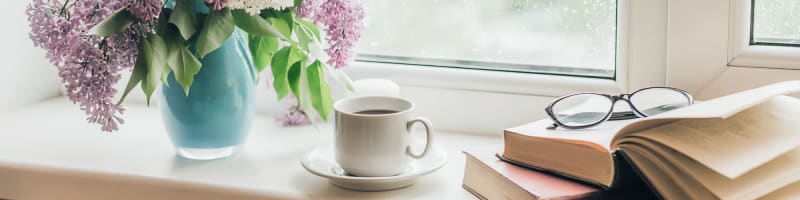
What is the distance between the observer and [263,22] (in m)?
0.92

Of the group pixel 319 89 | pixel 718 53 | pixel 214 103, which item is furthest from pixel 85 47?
pixel 718 53

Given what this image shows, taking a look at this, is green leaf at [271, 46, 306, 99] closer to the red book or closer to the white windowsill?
the white windowsill

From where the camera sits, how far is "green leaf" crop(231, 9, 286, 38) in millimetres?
915

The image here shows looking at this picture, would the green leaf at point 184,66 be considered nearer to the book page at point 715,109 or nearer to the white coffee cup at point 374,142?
the white coffee cup at point 374,142

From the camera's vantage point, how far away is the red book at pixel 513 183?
2.59 ft

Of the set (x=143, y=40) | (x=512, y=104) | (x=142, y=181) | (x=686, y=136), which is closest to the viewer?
(x=686, y=136)

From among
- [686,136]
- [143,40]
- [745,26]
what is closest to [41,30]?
[143,40]

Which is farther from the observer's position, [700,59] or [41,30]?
[700,59]

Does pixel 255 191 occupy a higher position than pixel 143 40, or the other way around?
pixel 143 40

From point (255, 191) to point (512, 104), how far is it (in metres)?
0.35

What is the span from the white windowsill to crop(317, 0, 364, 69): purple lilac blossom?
0.14m

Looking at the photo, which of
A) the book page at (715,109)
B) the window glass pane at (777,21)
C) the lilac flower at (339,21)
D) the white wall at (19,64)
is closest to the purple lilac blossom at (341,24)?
the lilac flower at (339,21)

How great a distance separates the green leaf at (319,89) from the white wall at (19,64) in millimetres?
512

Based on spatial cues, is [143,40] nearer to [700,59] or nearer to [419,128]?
[419,128]
